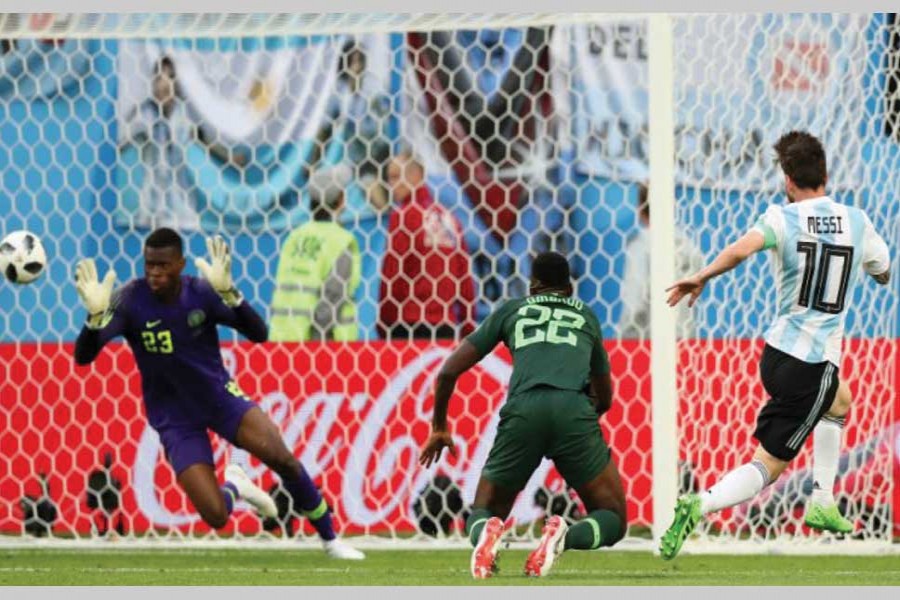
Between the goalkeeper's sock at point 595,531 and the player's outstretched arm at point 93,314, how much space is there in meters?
2.73

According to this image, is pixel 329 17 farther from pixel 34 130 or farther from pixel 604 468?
pixel 604 468

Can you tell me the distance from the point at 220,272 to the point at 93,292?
2.09 ft

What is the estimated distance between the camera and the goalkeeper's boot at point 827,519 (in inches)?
353

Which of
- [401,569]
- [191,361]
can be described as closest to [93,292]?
[191,361]

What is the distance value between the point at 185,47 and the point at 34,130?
105cm

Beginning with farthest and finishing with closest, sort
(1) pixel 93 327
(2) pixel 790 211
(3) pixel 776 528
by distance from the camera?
(3) pixel 776 528, (1) pixel 93 327, (2) pixel 790 211

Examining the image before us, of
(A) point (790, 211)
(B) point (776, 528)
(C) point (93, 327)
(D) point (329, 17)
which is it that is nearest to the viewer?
(A) point (790, 211)

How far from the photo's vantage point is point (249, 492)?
10.7 m

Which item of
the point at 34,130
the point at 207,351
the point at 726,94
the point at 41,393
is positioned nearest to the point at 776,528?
the point at 726,94

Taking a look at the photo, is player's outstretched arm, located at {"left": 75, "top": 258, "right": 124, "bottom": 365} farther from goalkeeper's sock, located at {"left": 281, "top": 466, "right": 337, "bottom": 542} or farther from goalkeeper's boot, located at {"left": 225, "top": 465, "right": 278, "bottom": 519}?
goalkeeper's sock, located at {"left": 281, "top": 466, "right": 337, "bottom": 542}

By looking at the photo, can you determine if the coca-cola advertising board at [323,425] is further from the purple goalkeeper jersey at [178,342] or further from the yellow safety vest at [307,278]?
the purple goalkeeper jersey at [178,342]

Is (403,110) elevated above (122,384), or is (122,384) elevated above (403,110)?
(403,110)

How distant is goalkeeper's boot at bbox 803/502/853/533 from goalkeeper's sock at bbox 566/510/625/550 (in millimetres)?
824

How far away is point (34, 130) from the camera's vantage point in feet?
41.2
